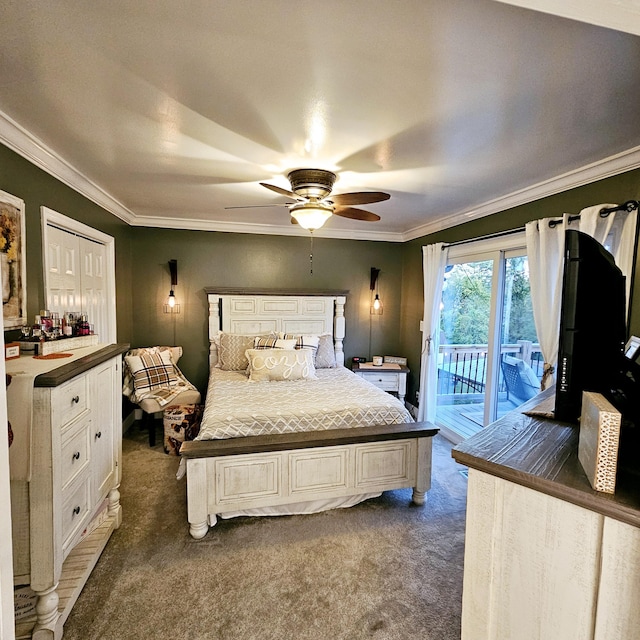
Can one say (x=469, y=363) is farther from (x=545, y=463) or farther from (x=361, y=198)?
(x=545, y=463)

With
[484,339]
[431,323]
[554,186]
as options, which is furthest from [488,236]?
[431,323]

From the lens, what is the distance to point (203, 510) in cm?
229

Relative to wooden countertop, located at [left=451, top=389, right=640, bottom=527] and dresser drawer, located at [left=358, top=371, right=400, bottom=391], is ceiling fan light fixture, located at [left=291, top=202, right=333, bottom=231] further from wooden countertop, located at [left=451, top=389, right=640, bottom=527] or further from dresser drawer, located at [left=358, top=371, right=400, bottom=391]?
dresser drawer, located at [left=358, top=371, right=400, bottom=391]

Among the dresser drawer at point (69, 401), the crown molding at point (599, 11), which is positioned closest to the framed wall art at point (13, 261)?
the dresser drawer at point (69, 401)

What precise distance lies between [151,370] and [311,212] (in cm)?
257

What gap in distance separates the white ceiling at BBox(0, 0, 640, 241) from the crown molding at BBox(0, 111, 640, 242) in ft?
0.06

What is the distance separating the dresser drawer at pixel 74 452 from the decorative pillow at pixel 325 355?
266cm

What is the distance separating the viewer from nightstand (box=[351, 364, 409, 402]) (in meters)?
4.45

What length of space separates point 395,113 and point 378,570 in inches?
98.6

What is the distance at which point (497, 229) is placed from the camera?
10.6ft

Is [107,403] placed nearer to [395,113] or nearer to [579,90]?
[395,113]

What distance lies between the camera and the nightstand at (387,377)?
4445mm

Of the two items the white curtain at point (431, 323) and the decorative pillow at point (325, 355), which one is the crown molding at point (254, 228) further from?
the decorative pillow at point (325, 355)

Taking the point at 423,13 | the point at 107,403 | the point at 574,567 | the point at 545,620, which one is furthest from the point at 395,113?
the point at 107,403
